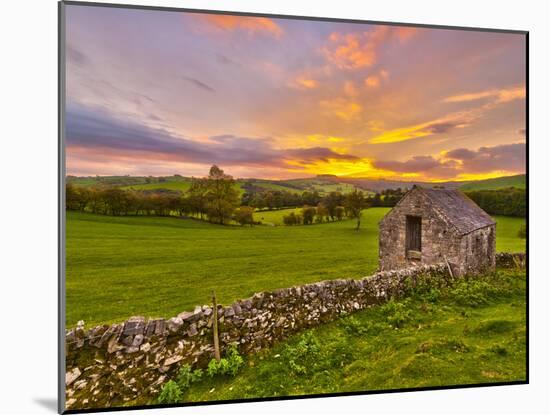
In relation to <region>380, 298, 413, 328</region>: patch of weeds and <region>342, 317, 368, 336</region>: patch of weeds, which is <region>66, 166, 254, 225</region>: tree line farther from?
<region>380, 298, 413, 328</region>: patch of weeds

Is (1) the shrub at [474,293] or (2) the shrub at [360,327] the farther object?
(1) the shrub at [474,293]

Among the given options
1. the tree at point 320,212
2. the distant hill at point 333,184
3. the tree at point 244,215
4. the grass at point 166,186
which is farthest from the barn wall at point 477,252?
the grass at point 166,186

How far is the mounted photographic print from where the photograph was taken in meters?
4.27

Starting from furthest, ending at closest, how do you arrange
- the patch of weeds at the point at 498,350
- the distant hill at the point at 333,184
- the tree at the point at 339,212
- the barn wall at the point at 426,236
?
1. the barn wall at the point at 426,236
2. the tree at the point at 339,212
3. the patch of weeds at the point at 498,350
4. the distant hill at the point at 333,184

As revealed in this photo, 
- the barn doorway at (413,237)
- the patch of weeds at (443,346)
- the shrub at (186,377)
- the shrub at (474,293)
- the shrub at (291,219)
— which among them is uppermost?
the shrub at (291,219)

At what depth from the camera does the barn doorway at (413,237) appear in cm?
616

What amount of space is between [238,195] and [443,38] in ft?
13.1

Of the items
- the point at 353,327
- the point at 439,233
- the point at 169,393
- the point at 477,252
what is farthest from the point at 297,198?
the point at 477,252

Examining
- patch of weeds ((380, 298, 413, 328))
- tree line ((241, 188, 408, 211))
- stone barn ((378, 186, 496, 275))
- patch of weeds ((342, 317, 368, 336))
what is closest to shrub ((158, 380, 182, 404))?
patch of weeds ((342, 317, 368, 336))

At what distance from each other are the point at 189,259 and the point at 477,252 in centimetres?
510

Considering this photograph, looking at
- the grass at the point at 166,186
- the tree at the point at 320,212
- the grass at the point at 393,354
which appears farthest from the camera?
the tree at the point at 320,212

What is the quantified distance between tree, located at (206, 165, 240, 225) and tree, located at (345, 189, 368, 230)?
186 centimetres

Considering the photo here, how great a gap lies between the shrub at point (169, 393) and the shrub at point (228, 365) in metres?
0.43

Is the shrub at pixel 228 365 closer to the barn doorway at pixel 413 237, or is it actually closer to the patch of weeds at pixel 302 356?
the patch of weeds at pixel 302 356
